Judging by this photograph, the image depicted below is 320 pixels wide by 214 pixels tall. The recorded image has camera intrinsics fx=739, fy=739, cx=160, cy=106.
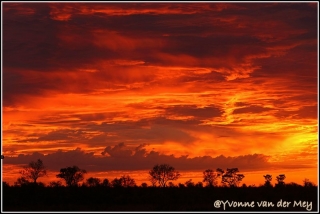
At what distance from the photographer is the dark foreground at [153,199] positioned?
58406mm

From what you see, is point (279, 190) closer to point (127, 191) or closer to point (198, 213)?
point (127, 191)

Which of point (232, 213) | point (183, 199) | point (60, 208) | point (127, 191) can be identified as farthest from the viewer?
point (127, 191)

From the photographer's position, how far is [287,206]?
5959 centimetres

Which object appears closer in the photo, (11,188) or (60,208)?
(60,208)

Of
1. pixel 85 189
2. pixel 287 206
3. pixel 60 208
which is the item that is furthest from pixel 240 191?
pixel 60 208

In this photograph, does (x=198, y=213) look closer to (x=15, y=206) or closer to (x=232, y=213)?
(x=232, y=213)

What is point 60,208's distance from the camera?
187 ft

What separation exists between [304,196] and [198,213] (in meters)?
17.5

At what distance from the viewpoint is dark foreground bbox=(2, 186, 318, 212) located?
58.4 metres

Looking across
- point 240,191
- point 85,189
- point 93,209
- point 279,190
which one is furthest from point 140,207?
point 279,190

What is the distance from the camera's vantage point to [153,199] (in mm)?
64188

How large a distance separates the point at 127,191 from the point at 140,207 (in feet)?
25.8

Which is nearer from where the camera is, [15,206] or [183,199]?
[15,206]

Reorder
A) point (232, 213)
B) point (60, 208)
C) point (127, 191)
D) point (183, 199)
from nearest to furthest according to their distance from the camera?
point (232, 213), point (60, 208), point (183, 199), point (127, 191)
